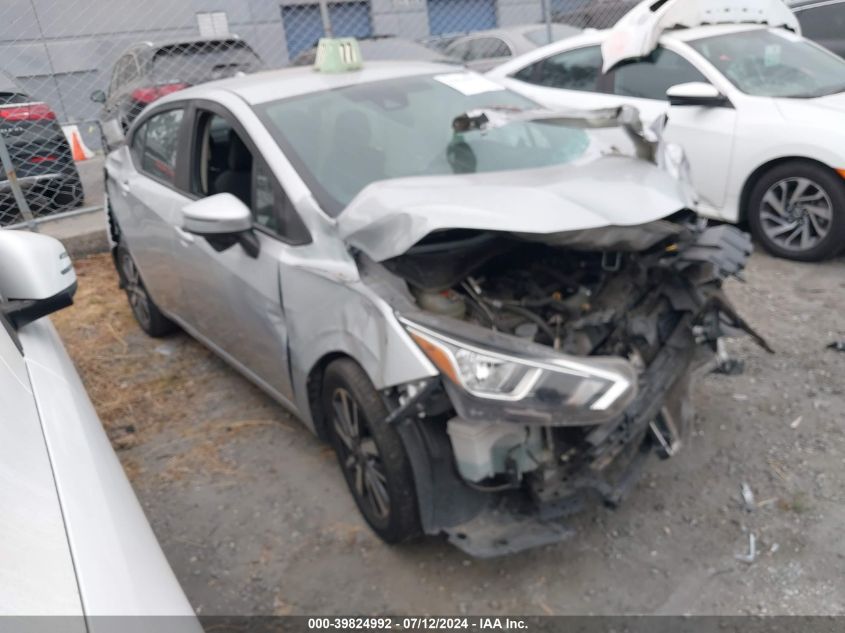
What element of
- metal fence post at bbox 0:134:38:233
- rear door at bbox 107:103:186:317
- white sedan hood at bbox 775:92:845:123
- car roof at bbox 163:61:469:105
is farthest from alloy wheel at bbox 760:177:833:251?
metal fence post at bbox 0:134:38:233

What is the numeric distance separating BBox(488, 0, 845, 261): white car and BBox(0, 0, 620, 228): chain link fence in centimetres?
288

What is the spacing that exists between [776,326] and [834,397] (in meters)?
0.82

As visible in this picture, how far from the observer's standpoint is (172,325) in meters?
5.03

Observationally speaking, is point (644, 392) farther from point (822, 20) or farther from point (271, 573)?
point (822, 20)

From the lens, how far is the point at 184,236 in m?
3.75

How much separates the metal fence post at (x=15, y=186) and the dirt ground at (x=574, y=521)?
307cm

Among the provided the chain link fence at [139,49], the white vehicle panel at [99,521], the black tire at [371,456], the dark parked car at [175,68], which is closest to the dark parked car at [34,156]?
the chain link fence at [139,49]

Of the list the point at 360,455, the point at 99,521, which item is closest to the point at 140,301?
the point at 360,455

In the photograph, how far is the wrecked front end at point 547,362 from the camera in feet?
7.28

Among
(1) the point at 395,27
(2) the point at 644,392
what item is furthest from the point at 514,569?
(1) the point at 395,27

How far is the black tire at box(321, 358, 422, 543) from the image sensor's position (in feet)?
8.29

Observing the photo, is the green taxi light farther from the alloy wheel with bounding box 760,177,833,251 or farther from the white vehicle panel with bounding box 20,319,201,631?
the alloy wheel with bounding box 760,177,833,251

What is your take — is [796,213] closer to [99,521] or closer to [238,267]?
[238,267]

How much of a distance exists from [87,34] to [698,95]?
1183cm
